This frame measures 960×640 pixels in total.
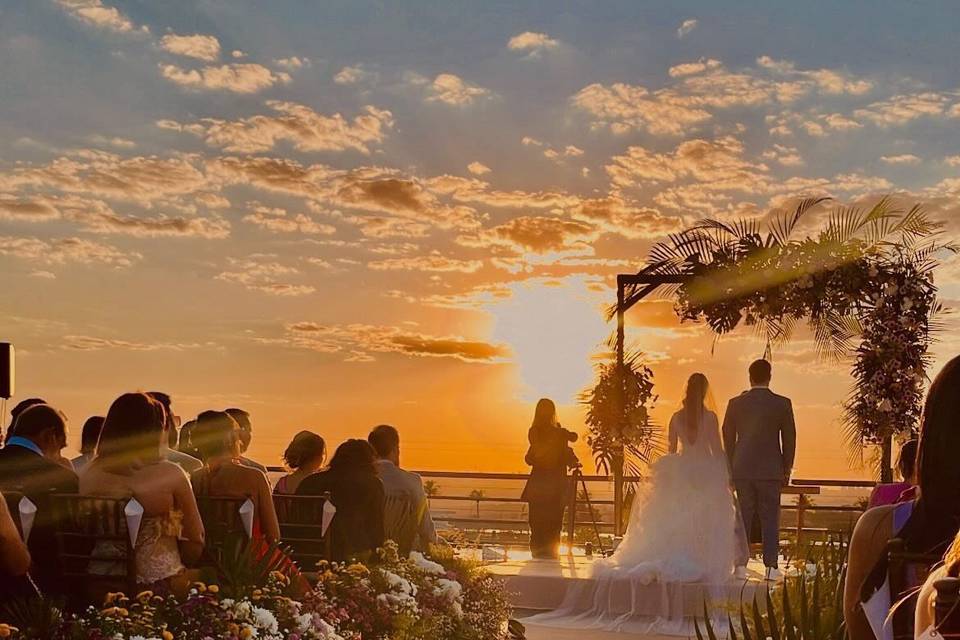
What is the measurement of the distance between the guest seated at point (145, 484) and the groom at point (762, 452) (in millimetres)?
6626

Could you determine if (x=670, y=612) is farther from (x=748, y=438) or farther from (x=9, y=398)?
(x=9, y=398)

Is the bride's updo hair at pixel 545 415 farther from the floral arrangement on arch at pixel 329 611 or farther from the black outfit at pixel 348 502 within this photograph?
the black outfit at pixel 348 502

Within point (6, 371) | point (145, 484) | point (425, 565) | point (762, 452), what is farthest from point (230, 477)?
point (6, 371)

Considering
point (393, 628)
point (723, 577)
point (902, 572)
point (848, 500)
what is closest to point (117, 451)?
point (393, 628)

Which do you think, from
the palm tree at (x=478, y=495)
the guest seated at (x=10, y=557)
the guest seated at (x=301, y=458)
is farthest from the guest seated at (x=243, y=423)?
the palm tree at (x=478, y=495)

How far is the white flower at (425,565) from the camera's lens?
25.2 ft

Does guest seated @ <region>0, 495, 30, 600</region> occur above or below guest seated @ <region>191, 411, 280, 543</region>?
below

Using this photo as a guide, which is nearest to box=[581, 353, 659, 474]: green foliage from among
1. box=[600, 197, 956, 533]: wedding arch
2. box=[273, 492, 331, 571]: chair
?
box=[600, 197, 956, 533]: wedding arch

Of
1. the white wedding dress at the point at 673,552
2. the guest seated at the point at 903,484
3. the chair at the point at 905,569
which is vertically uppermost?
the guest seated at the point at 903,484

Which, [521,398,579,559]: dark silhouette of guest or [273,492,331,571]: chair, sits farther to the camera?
[521,398,579,559]: dark silhouette of guest

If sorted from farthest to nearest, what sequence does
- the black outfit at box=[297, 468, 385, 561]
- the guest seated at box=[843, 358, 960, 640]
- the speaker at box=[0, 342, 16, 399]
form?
the speaker at box=[0, 342, 16, 399], the black outfit at box=[297, 468, 385, 561], the guest seated at box=[843, 358, 960, 640]

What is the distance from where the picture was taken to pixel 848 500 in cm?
1558

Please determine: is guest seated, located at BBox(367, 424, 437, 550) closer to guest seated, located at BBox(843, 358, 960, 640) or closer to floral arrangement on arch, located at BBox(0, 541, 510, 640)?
floral arrangement on arch, located at BBox(0, 541, 510, 640)

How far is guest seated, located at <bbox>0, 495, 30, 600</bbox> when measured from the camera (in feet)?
Answer: 15.8
